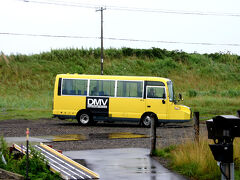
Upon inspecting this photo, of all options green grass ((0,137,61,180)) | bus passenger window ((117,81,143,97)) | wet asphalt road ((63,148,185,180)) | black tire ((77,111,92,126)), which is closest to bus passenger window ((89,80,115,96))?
bus passenger window ((117,81,143,97))

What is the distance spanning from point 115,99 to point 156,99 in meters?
2.05

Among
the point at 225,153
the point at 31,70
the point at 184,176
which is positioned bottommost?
the point at 184,176

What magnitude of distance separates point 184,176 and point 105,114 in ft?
49.2

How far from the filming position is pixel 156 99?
1009 inches

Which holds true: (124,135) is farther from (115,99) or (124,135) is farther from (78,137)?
(115,99)

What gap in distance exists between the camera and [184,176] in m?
11.0

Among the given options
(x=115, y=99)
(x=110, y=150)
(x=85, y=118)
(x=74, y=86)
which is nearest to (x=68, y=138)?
(x=110, y=150)

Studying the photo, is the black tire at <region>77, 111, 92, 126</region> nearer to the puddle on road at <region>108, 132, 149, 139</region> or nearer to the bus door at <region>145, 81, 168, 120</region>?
the bus door at <region>145, 81, 168, 120</region>

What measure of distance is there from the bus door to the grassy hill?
28137 mm

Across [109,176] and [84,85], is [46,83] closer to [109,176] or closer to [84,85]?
[84,85]

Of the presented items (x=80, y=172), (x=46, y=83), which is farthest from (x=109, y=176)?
(x=46, y=83)

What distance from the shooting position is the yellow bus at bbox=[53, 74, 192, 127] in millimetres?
25531

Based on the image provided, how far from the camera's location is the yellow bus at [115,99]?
25.5m

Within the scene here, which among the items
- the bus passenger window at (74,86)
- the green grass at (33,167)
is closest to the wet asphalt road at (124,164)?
the green grass at (33,167)
